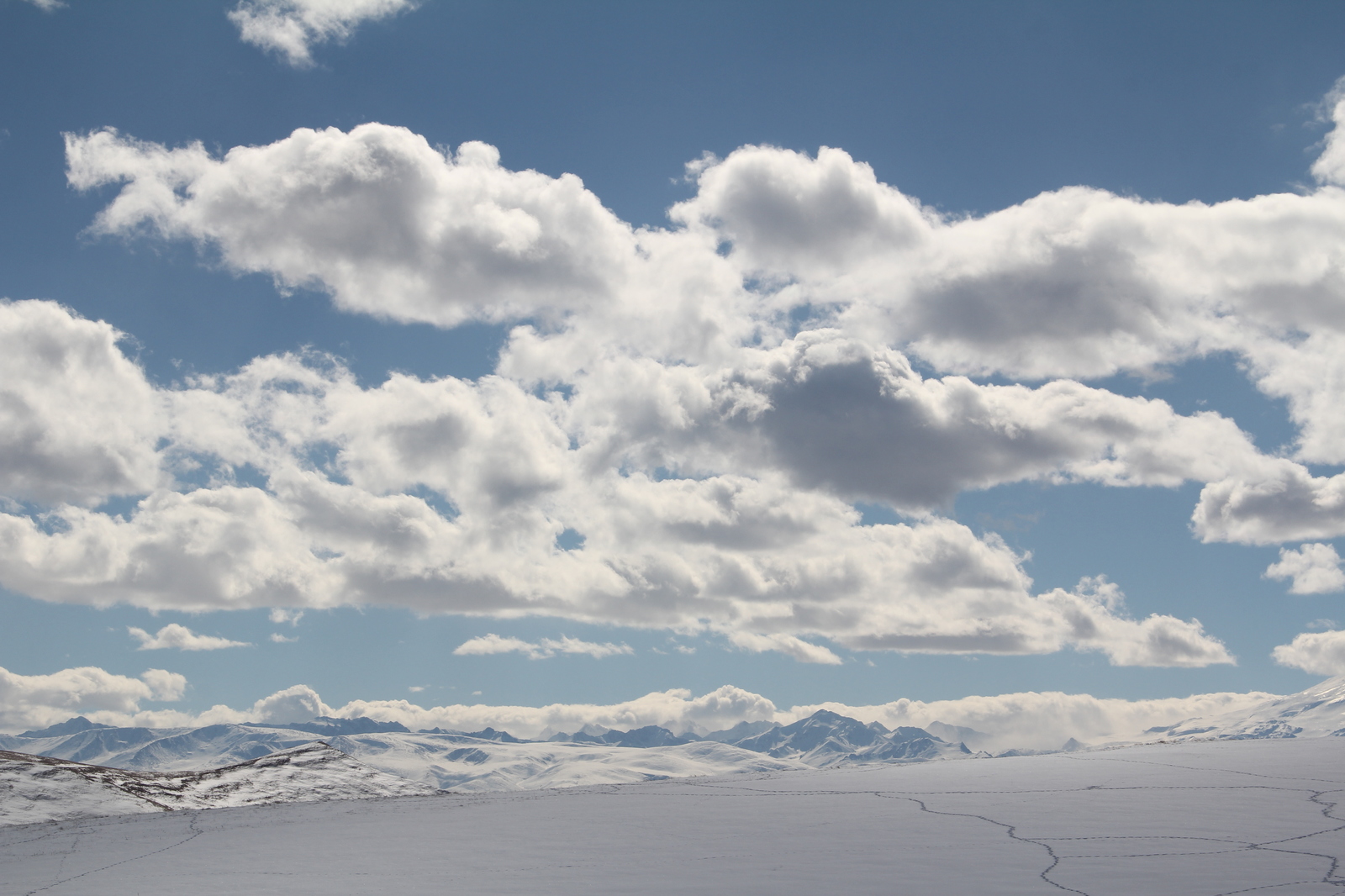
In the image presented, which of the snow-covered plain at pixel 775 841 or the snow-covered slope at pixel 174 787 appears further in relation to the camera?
the snow-covered slope at pixel 174 787

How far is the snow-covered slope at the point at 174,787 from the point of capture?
6431 cm

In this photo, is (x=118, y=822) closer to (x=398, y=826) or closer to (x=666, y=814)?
(x=398, y=826)

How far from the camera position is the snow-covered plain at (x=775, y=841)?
84.9 ft

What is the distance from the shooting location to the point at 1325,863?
25141 millimetres

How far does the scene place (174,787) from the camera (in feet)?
244

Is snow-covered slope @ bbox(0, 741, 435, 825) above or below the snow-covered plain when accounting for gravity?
below

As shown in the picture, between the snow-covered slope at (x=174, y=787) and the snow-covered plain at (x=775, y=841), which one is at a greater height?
the snow-covered plain at (x=775, y=841)

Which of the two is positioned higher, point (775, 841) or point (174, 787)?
point (775, 841)

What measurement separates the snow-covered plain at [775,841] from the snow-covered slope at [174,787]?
951 cm

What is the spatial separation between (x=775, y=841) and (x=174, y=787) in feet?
196

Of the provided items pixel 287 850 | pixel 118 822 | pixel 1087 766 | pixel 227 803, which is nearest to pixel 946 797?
pixel 1087 766

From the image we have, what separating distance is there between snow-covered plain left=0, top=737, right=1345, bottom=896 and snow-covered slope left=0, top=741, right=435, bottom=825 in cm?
951

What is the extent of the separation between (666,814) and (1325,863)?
25.7 m

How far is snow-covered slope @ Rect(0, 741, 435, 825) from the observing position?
64.3m
